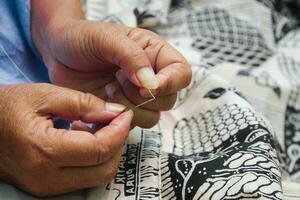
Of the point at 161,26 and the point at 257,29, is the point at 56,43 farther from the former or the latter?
the point at 257,29

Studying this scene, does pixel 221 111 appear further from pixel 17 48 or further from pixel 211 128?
pixel 17 48

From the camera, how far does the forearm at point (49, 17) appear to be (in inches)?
27.0

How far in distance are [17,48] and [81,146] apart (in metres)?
0.29

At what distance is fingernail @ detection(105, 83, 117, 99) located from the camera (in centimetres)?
63

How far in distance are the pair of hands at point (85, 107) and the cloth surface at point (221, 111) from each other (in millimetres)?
47

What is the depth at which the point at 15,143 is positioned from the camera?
0.52 m

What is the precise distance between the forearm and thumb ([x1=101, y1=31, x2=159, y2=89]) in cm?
14

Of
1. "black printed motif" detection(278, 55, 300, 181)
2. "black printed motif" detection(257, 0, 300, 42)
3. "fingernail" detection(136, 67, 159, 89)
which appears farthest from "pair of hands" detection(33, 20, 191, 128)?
"black printed motif" detection(257, 0, 300, 42)

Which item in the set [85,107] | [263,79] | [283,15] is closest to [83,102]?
[85,107]

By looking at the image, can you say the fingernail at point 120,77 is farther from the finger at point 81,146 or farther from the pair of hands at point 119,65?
the finger at point 81,146

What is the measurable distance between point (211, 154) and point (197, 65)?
261 mm

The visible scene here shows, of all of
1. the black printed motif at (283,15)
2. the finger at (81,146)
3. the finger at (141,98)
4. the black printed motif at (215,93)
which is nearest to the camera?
the finger at (81,146)

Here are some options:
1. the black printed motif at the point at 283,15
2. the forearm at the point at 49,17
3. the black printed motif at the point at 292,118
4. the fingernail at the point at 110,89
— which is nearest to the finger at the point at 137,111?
the fingernail at the point at 110,89

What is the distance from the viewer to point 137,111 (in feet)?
1.99
